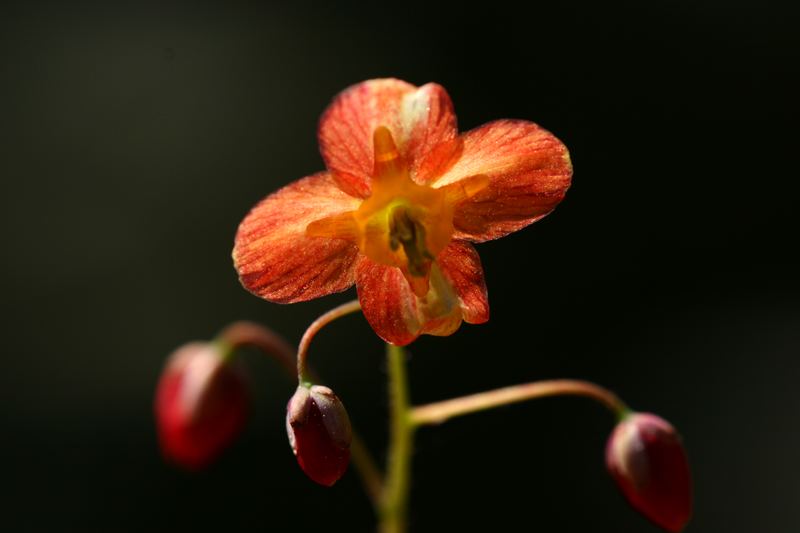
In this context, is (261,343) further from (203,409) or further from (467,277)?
(467,277)

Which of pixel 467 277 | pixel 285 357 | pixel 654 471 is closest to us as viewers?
pixel 467 277

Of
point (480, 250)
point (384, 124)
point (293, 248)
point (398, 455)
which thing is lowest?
point (480, 250)

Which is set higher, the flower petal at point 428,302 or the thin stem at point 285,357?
the flower petal at point 428,302

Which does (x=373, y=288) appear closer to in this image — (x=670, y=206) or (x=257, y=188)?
(x=257, y=188)

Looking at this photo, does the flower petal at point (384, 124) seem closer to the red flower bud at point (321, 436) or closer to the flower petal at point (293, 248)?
the flower petal at point (293, 248)

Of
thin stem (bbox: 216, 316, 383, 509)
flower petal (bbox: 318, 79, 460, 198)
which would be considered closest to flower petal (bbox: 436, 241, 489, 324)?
flower petal (bbox: 318, 79, 460, 198)

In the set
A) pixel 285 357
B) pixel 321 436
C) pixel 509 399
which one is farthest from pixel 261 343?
pixel 321 436

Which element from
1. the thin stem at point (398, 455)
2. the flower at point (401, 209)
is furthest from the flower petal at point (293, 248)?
the thin stem at point (398, 455)
